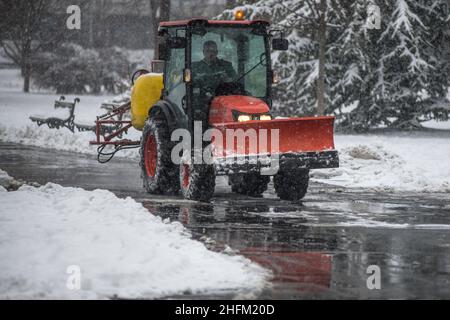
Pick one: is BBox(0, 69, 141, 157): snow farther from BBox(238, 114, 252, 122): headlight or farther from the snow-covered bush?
BBox(238, 114, 252, 122): headlight

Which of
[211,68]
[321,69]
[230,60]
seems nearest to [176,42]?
[211,68]

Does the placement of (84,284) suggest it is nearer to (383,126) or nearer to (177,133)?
(177,133)

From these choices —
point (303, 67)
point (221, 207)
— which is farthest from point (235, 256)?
point (303, 67)

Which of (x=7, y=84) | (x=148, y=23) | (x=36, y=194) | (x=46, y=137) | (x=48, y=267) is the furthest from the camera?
(x=148, y=23)

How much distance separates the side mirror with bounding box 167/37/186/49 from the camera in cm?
1433

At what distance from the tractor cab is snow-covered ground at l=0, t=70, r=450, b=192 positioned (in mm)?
3484

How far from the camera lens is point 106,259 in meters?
8.86

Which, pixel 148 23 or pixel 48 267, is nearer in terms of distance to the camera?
pixel 48 267

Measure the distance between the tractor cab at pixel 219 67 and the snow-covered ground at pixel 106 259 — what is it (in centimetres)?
309

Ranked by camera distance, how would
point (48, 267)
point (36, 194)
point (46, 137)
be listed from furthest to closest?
point (46, 137) → point (36, 194) → point (48, 267)

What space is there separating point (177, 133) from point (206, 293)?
7228 millimetres

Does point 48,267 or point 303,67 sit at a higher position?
point 303,67

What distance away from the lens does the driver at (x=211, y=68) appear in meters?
14.7

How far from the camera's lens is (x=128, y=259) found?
8.82 m
